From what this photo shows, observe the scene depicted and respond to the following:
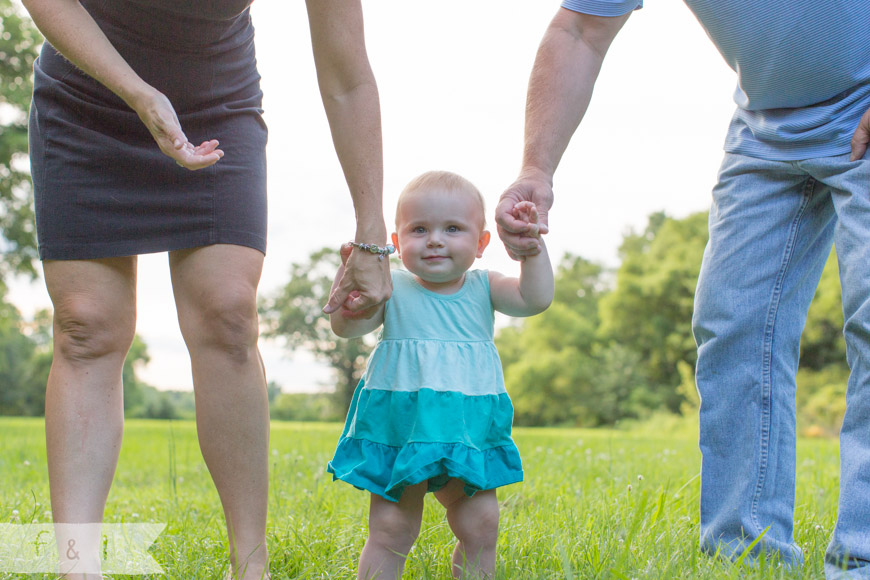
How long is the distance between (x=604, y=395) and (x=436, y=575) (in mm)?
32230

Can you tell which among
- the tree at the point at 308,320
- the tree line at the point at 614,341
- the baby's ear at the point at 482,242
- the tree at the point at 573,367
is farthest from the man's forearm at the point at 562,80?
the tree at the point at 308,320

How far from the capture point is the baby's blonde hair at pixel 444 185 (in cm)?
223

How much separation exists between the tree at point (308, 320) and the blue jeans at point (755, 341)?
39.9 metres

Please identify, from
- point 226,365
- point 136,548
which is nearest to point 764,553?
point 226,365

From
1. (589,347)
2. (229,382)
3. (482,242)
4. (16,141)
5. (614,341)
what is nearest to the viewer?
(229,382)

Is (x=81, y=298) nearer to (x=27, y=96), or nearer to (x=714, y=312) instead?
(x=714, y=312)

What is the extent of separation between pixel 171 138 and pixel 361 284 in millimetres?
599

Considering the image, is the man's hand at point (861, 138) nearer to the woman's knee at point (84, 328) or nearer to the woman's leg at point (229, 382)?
the woman's leg at point (229, 382)

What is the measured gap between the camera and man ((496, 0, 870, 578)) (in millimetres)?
2195

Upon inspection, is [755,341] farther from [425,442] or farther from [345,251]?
[345,251]

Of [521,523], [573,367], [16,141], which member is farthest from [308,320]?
[521,523]

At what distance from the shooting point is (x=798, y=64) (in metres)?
2.23

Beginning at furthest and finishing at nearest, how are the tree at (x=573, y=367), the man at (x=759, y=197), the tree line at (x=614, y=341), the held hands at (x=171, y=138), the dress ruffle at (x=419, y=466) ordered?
the tree at (x=573, y=367) → the tree line at (x=614, y=341) → the man at (x=759, y=197) → the dress ruffle at (x=419, y=466) → the held hands at (x=171, y=138)

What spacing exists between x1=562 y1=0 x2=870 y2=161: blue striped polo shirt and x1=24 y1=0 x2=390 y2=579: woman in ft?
3.51
